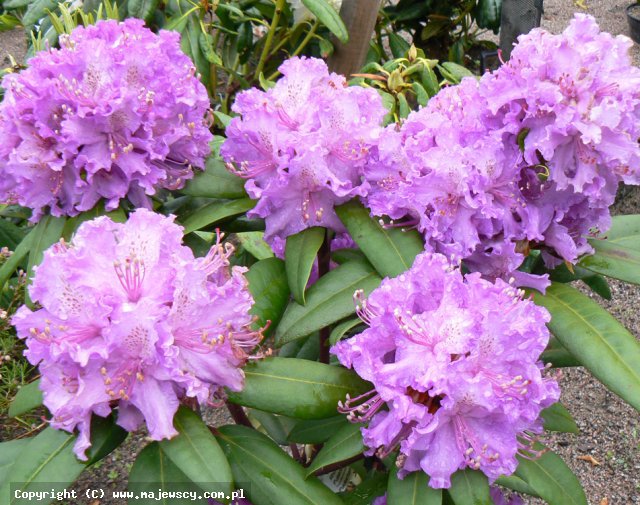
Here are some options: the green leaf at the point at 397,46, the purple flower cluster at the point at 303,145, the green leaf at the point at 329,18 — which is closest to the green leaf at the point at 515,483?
the purple flower cluster at the point at 303,145

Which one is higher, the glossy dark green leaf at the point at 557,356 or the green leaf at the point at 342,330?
the green leaf at the point at 342,330

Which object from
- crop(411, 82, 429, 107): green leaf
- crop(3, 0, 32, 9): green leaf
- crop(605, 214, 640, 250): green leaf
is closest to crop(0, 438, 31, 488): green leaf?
crop(605, 214, 640, 250): green leaf

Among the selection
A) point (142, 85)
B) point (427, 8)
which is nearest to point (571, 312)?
point (142, 85)

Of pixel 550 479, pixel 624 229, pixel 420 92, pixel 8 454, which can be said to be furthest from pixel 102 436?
pixel 420 92

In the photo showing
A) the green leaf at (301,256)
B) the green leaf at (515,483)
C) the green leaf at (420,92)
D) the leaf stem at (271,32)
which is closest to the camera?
the green leaf at (301,256)

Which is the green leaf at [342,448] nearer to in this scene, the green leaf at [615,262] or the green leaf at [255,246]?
the green leaf at [615,262]

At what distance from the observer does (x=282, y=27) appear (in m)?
3.08

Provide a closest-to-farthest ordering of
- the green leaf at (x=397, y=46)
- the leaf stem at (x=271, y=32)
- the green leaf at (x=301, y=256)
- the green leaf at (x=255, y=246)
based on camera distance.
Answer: the green leaf at (x=301, y=256)
the green leaf at (x=255, y=246)
the leaf stem at (x=271, y=32)
the green leaf at (x=397, y=46)

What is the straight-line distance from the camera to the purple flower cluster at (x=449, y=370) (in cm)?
88

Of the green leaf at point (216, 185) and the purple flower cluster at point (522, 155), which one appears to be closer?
the purple flower cluster at point (522, 155)

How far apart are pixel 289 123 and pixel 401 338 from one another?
38cm

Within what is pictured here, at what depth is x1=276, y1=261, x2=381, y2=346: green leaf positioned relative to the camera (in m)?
1.04

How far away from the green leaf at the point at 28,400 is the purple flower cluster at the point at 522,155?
21.0 inches

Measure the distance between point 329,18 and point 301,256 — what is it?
4.62ft
